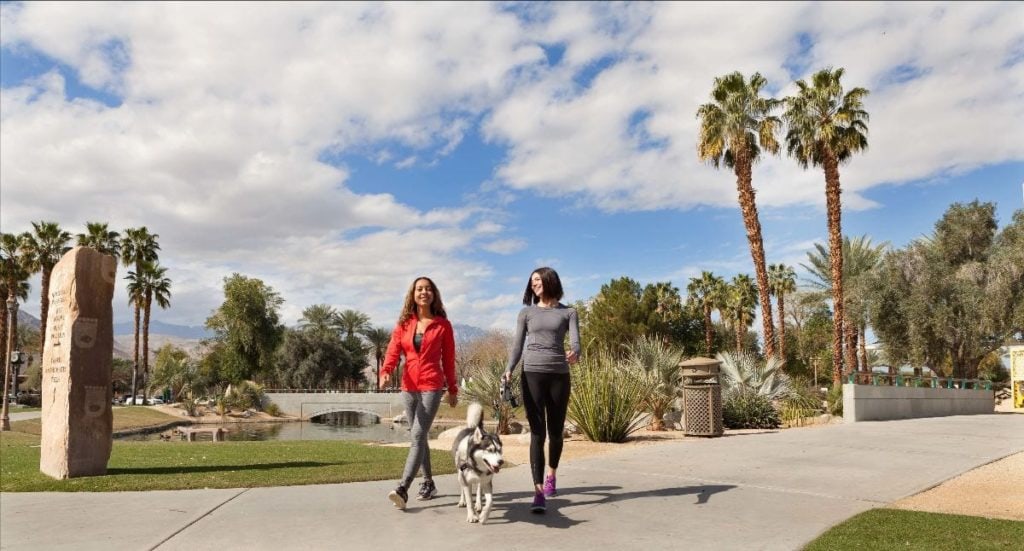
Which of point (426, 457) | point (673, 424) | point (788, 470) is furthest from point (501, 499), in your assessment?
point (673, 424)

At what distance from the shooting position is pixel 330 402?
65000 millimetres

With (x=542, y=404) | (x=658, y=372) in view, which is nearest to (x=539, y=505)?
(x=542, y=404)

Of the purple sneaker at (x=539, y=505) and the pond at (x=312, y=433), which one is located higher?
the purple sneaker at (x=539, y=505)

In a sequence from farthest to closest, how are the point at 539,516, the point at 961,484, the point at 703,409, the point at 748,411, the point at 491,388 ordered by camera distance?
the point at 748,411
the point at 491,388
the point at 703,409
the point at 961,484
the point at 539,516

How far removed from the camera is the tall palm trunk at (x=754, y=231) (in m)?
29.2

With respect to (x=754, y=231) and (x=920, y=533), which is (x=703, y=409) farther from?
(x=754, y=231)

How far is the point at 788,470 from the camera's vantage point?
343 inches

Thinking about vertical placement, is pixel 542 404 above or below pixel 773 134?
below

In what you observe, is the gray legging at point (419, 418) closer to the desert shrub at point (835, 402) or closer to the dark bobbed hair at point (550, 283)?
the dark bobbed hair at point (550, 283)

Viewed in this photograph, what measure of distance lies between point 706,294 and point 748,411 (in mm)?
45905

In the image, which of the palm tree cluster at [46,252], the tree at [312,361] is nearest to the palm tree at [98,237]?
the palm tree cluster at [46,252]

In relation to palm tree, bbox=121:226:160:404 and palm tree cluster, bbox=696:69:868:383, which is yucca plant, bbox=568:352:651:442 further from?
palm tree, bbox=121:226:160:404

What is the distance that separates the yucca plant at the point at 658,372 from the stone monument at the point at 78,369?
9.36 meters

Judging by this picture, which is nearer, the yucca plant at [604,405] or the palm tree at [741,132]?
the yucca plant at [604,405]
